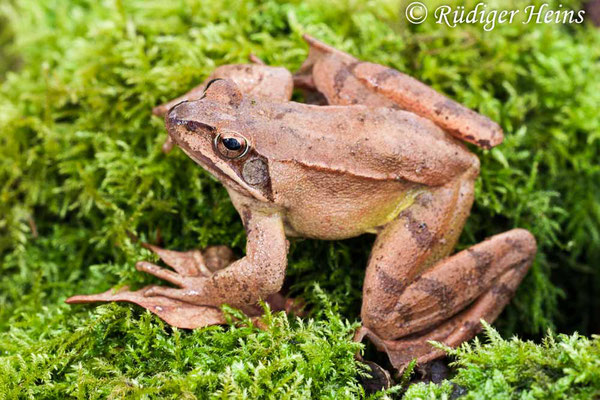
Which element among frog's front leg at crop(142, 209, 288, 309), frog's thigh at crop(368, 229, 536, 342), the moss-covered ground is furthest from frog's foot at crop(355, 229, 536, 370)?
frog's front leg at crop(142, 209, 288, 309)

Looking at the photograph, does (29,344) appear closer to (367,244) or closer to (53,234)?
(53,234)

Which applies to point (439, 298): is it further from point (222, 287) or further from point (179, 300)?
point (179, 300)

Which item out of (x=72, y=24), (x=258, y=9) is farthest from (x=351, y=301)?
(x=72, y=24)

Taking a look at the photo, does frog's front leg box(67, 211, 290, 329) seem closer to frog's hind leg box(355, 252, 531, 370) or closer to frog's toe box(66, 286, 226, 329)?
frog's toe box(66, 286, 226, 329)

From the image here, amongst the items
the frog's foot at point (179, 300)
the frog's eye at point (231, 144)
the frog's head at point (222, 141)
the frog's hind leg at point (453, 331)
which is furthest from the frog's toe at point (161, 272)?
the frog's hind leg at point (453, 331)

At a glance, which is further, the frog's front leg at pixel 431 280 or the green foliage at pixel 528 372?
the frog's front leg at pixel 431 280

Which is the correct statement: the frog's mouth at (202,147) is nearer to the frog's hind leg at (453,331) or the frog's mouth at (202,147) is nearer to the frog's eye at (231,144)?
the frog's eye at (231,144)

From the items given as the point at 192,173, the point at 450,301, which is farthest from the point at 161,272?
the point at 450,301
